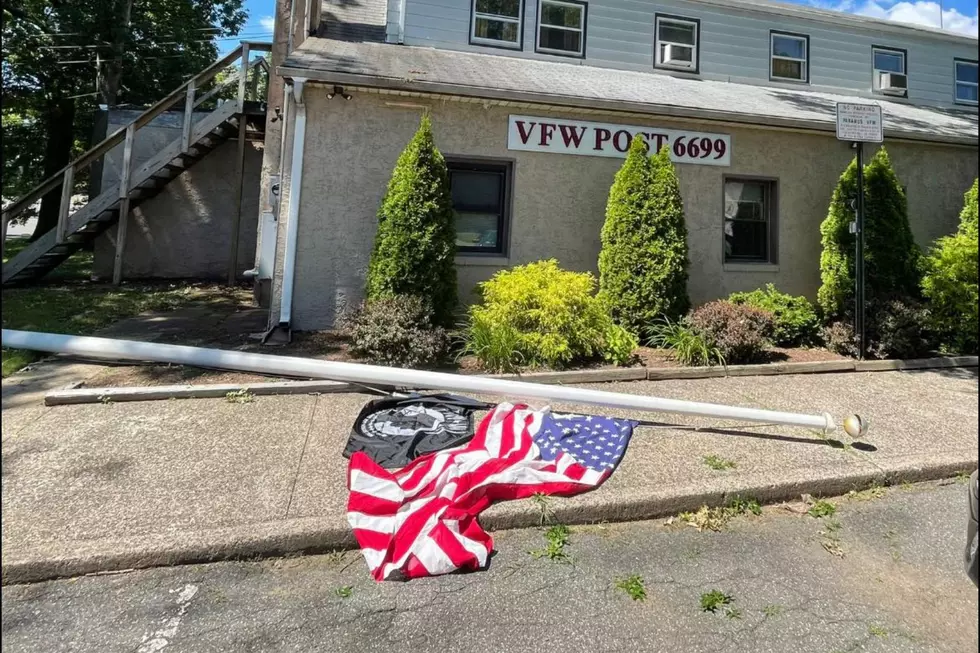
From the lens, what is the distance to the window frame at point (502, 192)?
8.12 m

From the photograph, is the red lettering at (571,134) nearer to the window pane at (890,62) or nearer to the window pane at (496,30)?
the window pane at (496,30)

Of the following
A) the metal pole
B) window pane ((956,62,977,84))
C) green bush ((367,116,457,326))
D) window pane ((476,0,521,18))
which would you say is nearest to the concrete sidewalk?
the metal pole

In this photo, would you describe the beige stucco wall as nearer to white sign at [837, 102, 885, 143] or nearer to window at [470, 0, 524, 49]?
white sign at [837, 102, 885, 143]

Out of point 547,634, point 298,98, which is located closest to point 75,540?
point 547,634

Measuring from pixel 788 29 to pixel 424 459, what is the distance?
542 inches

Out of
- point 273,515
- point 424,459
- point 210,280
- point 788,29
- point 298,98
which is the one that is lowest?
point 273,515

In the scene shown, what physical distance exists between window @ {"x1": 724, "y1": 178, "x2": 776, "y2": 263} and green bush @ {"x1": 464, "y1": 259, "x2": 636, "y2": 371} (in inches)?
143

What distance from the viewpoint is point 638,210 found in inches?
299

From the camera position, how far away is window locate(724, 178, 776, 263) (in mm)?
9125

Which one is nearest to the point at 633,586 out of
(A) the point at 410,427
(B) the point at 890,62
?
(A) the point at 410,427

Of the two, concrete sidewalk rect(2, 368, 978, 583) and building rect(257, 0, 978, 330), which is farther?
building rect(257, 0, 978, 330)

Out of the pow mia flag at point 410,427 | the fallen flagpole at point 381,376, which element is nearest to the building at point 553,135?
the pow mia flag at point 410,427

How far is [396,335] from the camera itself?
6.05 meters

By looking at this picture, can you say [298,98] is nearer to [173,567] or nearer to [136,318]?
[136,318]
